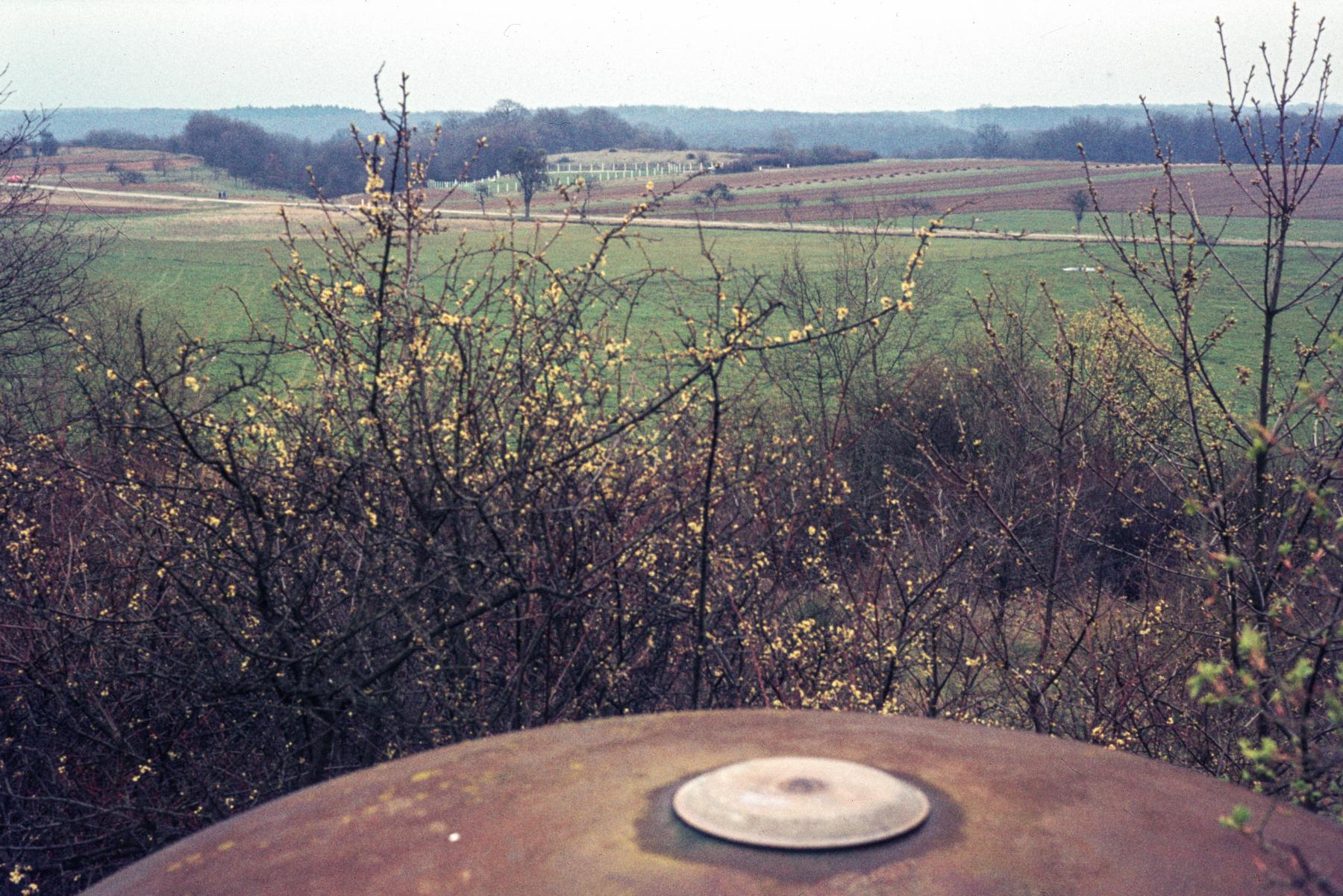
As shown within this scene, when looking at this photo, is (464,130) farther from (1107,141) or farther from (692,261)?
(1107,141)

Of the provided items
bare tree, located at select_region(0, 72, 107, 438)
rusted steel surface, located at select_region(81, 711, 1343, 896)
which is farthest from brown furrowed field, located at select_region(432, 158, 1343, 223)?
rusted steel surface, located at select_region(81, 711, 1343, 896)

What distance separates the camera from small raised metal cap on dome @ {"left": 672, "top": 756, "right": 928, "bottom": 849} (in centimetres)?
216

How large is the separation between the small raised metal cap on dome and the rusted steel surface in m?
0.03

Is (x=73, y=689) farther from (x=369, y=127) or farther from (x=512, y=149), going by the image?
(x=512, y=149)

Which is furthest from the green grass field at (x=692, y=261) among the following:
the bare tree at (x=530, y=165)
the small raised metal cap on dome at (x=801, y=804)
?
the small raised metal cap on dome at (x=801, y=804)

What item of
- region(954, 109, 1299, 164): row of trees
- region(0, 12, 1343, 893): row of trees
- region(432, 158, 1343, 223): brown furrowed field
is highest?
region(954, 109, 1299, 164): row of trees

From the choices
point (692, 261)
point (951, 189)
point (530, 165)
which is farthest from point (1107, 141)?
point (692, 261)

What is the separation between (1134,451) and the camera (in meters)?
19.4

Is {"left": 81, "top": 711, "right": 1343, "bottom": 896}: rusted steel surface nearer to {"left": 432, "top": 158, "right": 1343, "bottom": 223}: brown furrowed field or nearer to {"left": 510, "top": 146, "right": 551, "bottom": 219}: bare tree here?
{"left": 510, "top": 146, "right": 551, "bottom": 219}: bare tree

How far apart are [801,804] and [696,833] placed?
0.22 m

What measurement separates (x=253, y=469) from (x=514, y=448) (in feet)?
5.25

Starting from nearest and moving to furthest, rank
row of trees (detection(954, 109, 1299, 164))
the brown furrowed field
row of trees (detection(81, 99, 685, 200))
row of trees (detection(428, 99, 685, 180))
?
row of trees (detection(81, 99, 685, 200)) < row of trees (detection(428, 99, 685, 180)) < the brown furrowed field < row of trees (detection(954, 109, 1299, 164))

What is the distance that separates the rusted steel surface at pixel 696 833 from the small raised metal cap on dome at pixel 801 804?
0.11ft

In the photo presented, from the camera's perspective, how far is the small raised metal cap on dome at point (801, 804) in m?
2.16
